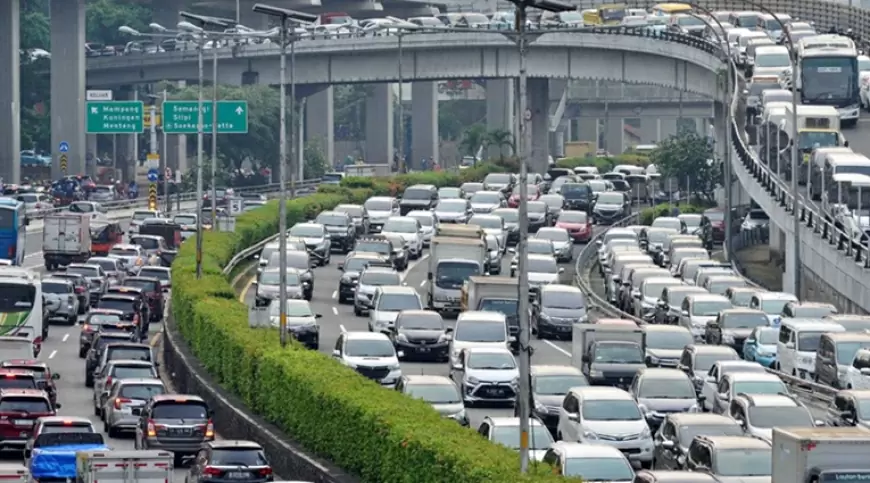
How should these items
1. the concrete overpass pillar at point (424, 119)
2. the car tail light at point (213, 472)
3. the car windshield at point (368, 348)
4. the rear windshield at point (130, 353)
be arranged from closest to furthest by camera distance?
the car tail light at point (213, 472) → the car windshield at point (368, 348) → the rear windshield at point (130, 353) → the concrete overpass pillar at point (424, 119)

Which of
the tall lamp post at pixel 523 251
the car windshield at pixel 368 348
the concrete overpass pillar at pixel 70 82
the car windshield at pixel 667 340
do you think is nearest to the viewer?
the tall lamp post at pixel 523 251

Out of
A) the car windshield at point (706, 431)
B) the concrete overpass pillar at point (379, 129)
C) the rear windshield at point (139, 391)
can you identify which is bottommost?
the rear windshield at point (139, 391)

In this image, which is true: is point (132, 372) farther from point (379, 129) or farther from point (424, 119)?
point (379, 129)

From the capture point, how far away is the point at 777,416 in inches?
1313

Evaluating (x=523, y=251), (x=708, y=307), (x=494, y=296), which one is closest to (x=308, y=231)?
(x=494, y=296)

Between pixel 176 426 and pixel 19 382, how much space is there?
561cm

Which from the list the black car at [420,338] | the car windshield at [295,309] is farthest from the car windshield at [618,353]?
the car windshield at [295,309]

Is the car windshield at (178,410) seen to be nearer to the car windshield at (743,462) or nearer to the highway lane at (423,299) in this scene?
the highway lane at (423,299)

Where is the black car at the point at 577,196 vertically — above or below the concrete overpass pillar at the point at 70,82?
below

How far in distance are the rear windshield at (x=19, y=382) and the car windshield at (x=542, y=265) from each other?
2315 centimetres

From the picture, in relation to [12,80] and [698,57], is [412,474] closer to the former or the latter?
[698,57]

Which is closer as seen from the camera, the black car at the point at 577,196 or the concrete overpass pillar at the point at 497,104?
the black car at the point at 577,196

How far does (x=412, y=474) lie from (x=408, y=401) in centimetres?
389

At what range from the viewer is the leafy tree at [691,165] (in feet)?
327
